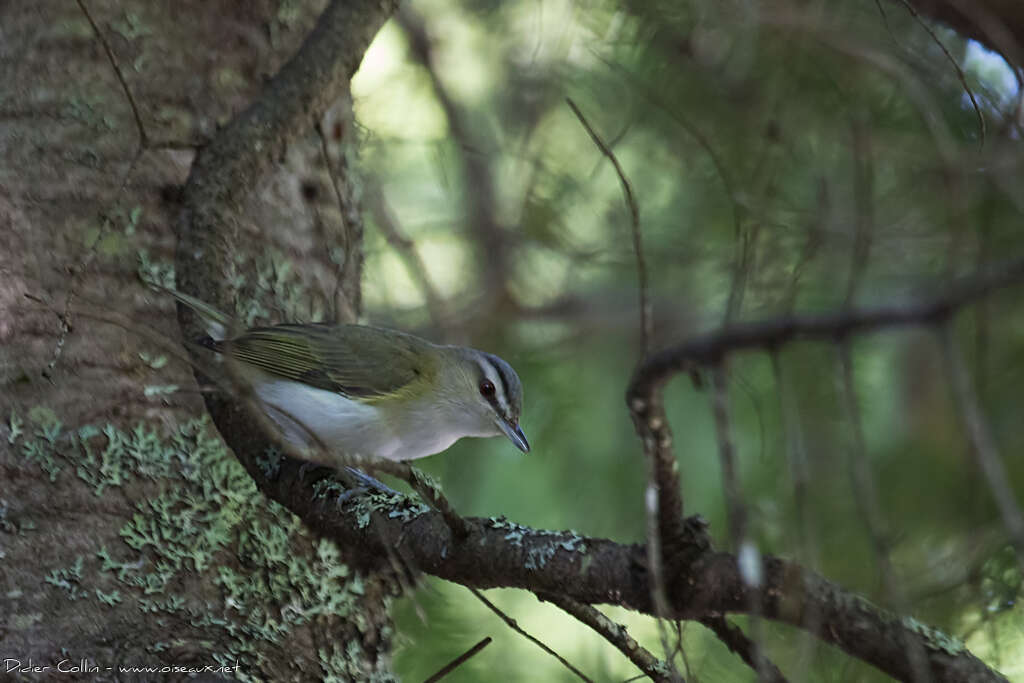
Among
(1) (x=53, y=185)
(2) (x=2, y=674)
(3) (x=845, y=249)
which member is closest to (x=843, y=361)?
(2) (x=2, y=674)

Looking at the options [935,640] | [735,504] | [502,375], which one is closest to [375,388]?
[502,375]

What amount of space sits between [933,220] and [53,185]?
9.92 ft

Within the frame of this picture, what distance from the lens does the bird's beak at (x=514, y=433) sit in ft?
11.3

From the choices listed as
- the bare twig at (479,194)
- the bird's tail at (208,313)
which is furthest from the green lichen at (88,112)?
the bare twig at (479,194)

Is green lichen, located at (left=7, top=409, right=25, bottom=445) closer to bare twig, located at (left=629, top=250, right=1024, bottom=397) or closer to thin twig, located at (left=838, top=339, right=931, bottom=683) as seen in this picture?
bare twig, located at (left=629, top=250, right=1024, bottom=397)

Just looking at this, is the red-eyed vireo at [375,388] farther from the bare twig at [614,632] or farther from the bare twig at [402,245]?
the bare twig at [614,632]

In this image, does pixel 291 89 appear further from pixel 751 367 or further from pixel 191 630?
pixel 751 367

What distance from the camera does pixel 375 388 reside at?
3.38 metres

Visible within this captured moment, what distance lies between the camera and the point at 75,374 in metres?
2.59

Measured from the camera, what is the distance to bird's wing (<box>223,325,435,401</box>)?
9.93 ft

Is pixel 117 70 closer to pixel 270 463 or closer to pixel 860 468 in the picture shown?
pixel 270 463

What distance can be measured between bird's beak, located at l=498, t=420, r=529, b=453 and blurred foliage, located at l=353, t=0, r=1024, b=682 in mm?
461

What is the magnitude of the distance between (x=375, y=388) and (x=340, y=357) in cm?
20

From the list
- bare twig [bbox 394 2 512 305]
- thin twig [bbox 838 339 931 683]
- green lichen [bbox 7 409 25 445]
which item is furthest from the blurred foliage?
thin twig [bbox 838 339 931 683]
